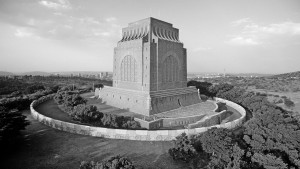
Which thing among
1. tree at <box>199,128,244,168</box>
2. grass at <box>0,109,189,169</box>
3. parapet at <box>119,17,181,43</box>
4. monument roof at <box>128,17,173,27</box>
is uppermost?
monument roof at <box>128,17,173,27</box>

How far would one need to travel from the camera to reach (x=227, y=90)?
4019 centimetres

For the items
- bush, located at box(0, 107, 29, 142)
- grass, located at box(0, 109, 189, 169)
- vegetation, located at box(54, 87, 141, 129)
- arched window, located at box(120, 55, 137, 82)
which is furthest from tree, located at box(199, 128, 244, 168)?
arched window, located at box(120, 55, 137, 82)

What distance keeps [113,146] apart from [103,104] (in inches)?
640

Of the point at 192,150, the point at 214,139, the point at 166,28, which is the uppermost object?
the point at 166,28

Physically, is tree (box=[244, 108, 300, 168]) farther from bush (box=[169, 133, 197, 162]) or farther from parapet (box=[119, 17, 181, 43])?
parapet (box=[119, 17, 181, 43])

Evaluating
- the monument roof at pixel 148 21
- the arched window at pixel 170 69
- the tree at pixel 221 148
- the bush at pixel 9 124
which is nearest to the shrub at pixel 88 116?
the bush at pixel 9 124

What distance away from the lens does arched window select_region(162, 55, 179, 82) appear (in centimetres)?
2827

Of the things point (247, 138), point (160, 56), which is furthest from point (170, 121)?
point (160, 56)

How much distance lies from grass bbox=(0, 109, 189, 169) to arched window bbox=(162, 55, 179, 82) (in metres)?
14.7

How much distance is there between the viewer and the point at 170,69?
29500 millimetres

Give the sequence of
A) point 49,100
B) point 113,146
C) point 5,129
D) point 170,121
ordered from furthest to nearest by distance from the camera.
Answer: point 49,100, point 170,121, point 113,146, point 5,129

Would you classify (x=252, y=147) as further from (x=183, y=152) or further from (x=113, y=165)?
(x=113, y=165)

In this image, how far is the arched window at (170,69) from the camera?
2827cm

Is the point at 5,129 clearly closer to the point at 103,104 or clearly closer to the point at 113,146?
the point at 113,146
